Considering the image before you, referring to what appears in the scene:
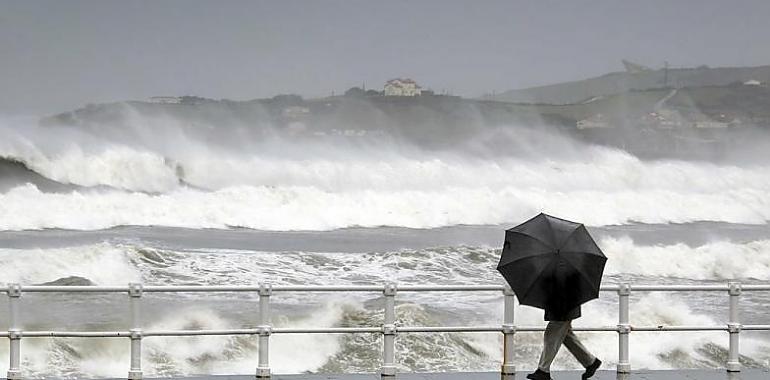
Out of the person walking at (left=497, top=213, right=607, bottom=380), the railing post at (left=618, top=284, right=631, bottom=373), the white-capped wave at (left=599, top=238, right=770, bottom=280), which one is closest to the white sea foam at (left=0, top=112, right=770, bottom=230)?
the white-capped wave at (left=599, top=238, right=770, bottom=280)

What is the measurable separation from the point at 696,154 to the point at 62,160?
153 ft

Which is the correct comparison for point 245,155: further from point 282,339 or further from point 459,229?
point 282,339

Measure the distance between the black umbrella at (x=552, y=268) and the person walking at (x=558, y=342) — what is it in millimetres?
62

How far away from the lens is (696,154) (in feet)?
304

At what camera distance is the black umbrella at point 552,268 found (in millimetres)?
9953

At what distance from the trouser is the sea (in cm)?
727

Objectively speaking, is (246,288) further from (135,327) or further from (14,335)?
(14,335)

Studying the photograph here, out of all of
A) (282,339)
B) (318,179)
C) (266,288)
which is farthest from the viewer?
(318,179)

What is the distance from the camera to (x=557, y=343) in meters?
10.2

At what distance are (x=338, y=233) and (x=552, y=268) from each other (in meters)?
45.3

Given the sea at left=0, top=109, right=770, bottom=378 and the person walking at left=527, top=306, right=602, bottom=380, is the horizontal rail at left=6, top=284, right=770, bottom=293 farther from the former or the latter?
the sea at left=0, top=109, right=770, bottom=378

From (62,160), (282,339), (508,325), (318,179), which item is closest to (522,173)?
(318,179)

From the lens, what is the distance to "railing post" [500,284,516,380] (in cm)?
1061

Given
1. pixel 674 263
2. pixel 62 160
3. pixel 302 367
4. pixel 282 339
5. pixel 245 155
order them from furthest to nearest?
pixel 245 155 < pixel 62 160 < pixel 674 263 < pixel 282 339 < pixel 302 367
